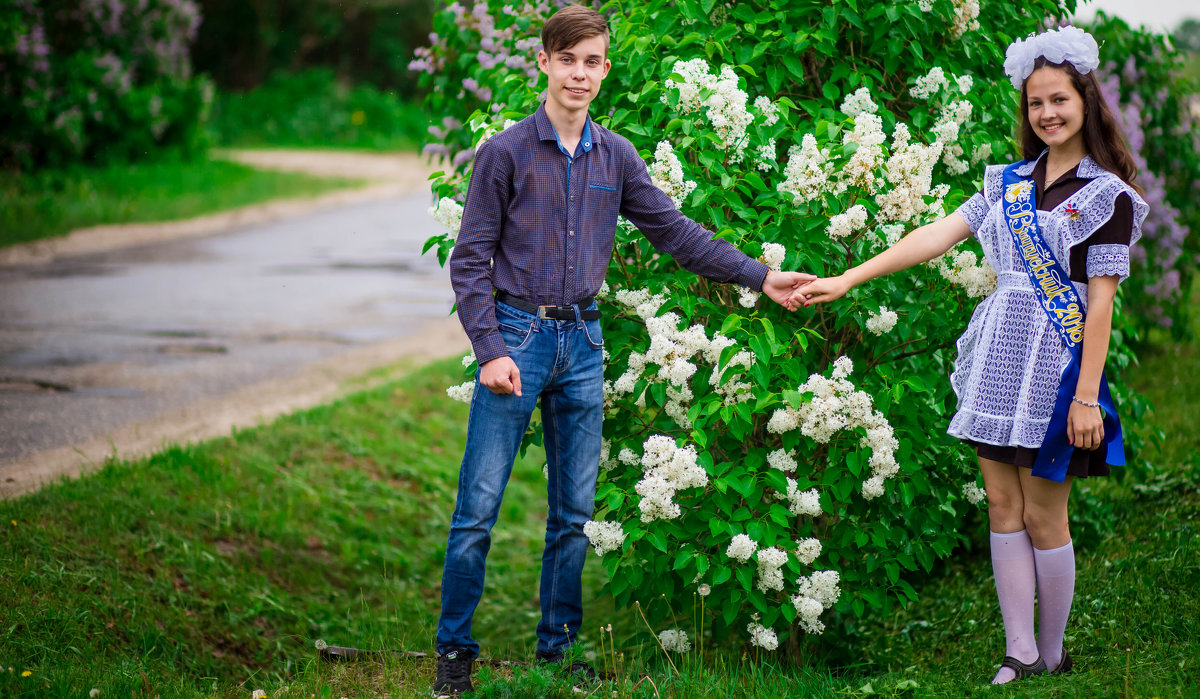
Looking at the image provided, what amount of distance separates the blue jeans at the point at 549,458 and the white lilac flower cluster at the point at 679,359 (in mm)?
168

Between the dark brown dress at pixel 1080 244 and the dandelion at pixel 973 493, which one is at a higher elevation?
the dark brown dress at pixel 1080 244

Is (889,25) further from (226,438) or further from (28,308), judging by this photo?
(28,308)

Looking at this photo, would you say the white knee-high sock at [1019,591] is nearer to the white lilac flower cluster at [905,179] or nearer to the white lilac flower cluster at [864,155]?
the white lilac flower cluster at [905,179]

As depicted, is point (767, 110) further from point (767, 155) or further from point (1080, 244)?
point (1080, 244)

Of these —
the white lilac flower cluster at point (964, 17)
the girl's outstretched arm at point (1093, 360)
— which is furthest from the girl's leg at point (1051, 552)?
the white lilac flower cluster at point (964, 17)

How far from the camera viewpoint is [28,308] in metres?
9.75

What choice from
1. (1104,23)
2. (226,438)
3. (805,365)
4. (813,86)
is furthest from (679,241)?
(1104,23)

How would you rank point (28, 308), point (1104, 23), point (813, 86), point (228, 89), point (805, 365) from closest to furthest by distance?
point (805, 365) → point (813, 86) → point (1104, 23) → point (28, 308) → point (228, 89)

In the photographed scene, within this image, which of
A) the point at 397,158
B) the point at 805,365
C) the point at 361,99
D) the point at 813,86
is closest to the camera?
the point at 805,365

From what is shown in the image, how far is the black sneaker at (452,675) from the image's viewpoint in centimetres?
336

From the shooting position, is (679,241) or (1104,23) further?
(1104,23)

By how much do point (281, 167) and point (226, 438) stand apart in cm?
1779

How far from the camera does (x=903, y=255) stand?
132 inches

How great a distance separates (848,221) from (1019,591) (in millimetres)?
1319
